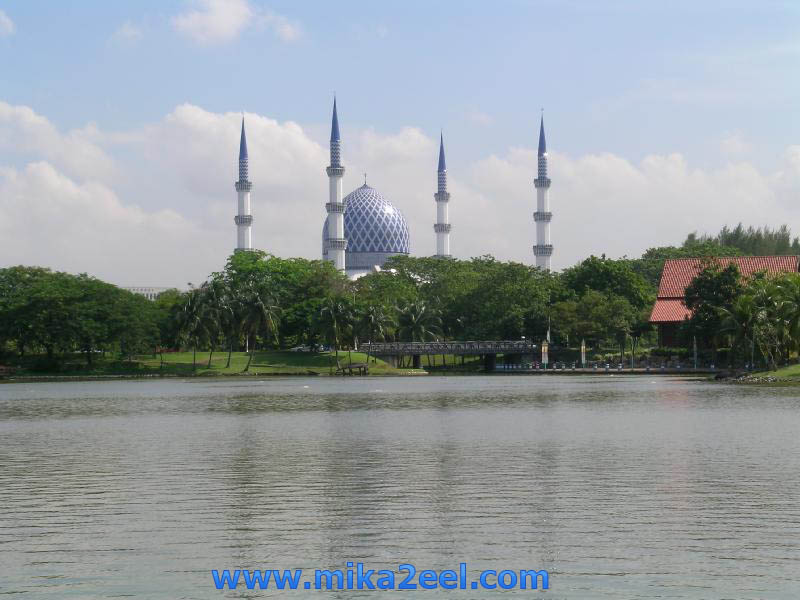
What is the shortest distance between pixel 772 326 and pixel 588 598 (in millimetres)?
63825

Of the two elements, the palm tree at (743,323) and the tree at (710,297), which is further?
the tree at (710,297)

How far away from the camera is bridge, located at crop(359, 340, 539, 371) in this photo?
10969cm

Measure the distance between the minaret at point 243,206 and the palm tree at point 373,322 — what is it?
173 feet

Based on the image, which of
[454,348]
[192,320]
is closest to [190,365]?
[192,320]

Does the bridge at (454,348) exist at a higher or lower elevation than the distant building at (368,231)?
lower

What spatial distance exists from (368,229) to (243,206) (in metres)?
28.3

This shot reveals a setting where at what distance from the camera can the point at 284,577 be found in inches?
595

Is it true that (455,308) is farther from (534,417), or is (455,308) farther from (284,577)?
(284,577)

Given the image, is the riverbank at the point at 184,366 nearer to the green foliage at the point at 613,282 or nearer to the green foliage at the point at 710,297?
the green foliage at the point at 613,282

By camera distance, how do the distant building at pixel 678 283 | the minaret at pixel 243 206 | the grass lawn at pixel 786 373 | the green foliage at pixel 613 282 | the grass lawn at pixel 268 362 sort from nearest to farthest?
1. the grass lawn at pixel 786 373
2. the distant building at pixel 678 283
3. the grass lawn at pixel 268 362
4. the green foliage at pixel 613 282
5. the minaret at pixel 243 206

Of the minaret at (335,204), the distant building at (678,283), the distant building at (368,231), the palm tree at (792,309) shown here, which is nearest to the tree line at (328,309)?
the distant building at (678,283)

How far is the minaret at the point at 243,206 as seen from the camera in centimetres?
15775

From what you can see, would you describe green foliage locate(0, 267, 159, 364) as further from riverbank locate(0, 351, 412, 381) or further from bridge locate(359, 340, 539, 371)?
bridge locate(359, 340, 539, 371)

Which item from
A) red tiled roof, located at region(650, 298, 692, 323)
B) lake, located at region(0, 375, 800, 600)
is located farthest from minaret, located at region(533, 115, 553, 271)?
lake, located at region(0, 375, 800, 600)
